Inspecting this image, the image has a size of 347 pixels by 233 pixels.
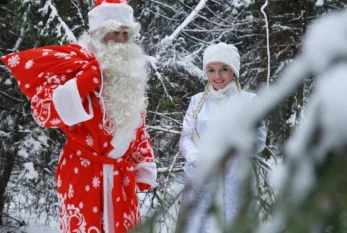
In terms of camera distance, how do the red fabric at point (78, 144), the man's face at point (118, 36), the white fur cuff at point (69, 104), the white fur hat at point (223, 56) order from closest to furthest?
the white fur cuff at point (69, 104) < the red fabric at point (78, 144) < the man's face at point (118, 36) < the white fur hat at point (223, 56)

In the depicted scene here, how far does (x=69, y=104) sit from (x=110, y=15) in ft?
1.90

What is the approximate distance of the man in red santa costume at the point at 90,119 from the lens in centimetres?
243

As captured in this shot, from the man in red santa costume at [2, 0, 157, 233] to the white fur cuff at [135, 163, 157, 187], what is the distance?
9 centimetres

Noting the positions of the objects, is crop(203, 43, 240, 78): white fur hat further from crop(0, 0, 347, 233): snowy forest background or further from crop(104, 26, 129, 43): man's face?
crop(104, 26, 129, 43): man's face

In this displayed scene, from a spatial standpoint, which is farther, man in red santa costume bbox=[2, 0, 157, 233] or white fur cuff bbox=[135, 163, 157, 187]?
white fur cuff bbox=[135, 163, 157, 187]

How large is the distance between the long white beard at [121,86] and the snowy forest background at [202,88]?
1.21 ft

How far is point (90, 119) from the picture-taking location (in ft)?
8.21

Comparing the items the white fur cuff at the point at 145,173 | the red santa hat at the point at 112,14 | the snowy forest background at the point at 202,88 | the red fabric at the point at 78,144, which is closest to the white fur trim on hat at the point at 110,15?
the red santa hat at the point at 112,14

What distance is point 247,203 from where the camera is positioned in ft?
1.99

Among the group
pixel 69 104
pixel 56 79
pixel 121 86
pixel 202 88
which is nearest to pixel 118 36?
pixel 121 86

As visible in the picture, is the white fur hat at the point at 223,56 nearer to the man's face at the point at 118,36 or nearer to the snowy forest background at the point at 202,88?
the snowy forest background at the point at 202,88

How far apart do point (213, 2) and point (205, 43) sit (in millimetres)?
752

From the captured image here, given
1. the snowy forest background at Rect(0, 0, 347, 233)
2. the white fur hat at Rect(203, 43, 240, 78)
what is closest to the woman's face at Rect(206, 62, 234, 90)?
the white fur hat at Rect(203, 43, 240, 78)

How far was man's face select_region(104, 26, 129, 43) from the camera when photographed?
2730 mm
